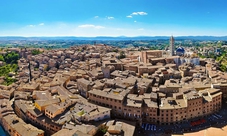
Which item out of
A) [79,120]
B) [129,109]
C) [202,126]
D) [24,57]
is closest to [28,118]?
[79,120]

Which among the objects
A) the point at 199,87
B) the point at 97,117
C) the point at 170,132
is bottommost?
the point at 170,132

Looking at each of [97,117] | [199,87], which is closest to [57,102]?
[97,117]

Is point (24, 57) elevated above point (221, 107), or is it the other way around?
point (24, 57)

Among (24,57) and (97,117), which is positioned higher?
(24,57)

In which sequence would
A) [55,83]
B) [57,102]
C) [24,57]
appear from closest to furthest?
[57,102] < [55,83] < [24,57]

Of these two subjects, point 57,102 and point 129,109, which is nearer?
point 129,109

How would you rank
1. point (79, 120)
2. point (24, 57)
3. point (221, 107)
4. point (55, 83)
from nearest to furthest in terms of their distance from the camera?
point (79, 120) → point (221, 107) → point (55, 83) → point (24, 57)

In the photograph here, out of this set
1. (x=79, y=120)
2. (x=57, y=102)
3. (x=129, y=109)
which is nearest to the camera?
(x=79, y=120)

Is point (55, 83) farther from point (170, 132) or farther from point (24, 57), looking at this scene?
point (24, 57)

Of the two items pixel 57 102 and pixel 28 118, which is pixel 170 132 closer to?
pixel 57 102
